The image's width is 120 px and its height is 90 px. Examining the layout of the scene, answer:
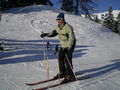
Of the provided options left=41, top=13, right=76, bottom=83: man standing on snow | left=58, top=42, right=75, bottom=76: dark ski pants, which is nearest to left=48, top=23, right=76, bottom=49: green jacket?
left=41, top=13, right=76, bottom=83: man standing on snow

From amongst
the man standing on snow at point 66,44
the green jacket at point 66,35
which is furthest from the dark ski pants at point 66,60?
the green jacket at point 66,35

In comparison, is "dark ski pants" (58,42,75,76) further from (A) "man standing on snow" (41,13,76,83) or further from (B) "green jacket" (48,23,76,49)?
(B) "green jacket" (48,23,76,49)

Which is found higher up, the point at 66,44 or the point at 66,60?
the point at 66,44

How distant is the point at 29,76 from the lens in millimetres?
5551

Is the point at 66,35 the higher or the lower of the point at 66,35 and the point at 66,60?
the higher

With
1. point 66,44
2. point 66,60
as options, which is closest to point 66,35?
point 66,44

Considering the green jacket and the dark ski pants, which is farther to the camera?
the dark ski pants

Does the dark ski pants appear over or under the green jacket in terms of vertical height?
under

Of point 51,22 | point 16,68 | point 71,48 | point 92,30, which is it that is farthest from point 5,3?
point 71,48

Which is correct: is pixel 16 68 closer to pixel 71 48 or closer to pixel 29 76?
pixel 29 76

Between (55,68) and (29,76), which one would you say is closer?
(29,76)

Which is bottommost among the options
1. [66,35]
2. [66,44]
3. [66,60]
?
[66,60]

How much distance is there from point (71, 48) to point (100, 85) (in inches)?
59.7

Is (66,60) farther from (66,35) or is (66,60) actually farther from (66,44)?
(66,35)
